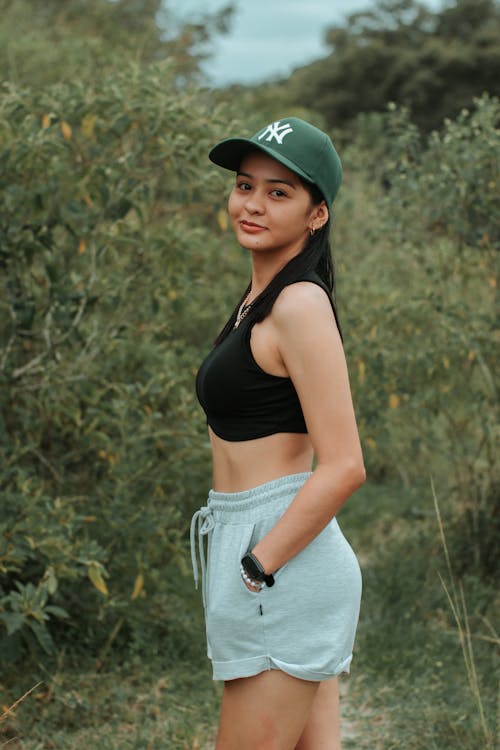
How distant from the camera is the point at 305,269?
2.17 metres

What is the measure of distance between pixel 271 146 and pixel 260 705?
1.10 meters

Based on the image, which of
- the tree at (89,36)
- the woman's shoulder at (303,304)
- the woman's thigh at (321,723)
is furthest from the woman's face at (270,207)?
the tree at (89,36)

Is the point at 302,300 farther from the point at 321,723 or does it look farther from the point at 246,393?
the point at 321,723

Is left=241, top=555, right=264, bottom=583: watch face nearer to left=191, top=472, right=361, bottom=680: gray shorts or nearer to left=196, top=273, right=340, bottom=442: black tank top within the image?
left=191, top=472, right=361, bottom=680: gray shorts

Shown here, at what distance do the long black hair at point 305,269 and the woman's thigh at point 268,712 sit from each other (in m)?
0.71

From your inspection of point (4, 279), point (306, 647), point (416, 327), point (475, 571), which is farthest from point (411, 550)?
point (306, 647)

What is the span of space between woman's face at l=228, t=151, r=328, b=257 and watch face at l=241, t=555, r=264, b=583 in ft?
2.07

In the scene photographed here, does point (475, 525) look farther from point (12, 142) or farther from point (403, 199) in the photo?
point (12, 142)

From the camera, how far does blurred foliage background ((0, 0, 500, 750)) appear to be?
12.6 ft

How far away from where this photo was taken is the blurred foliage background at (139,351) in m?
3.84

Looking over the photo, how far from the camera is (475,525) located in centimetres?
534

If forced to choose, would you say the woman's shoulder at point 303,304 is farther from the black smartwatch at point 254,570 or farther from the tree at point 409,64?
the tree at point 409,64

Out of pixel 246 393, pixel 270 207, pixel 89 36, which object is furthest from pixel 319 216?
pixel 89 36

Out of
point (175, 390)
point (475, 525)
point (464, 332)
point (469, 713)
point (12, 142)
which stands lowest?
point (469, 713)
